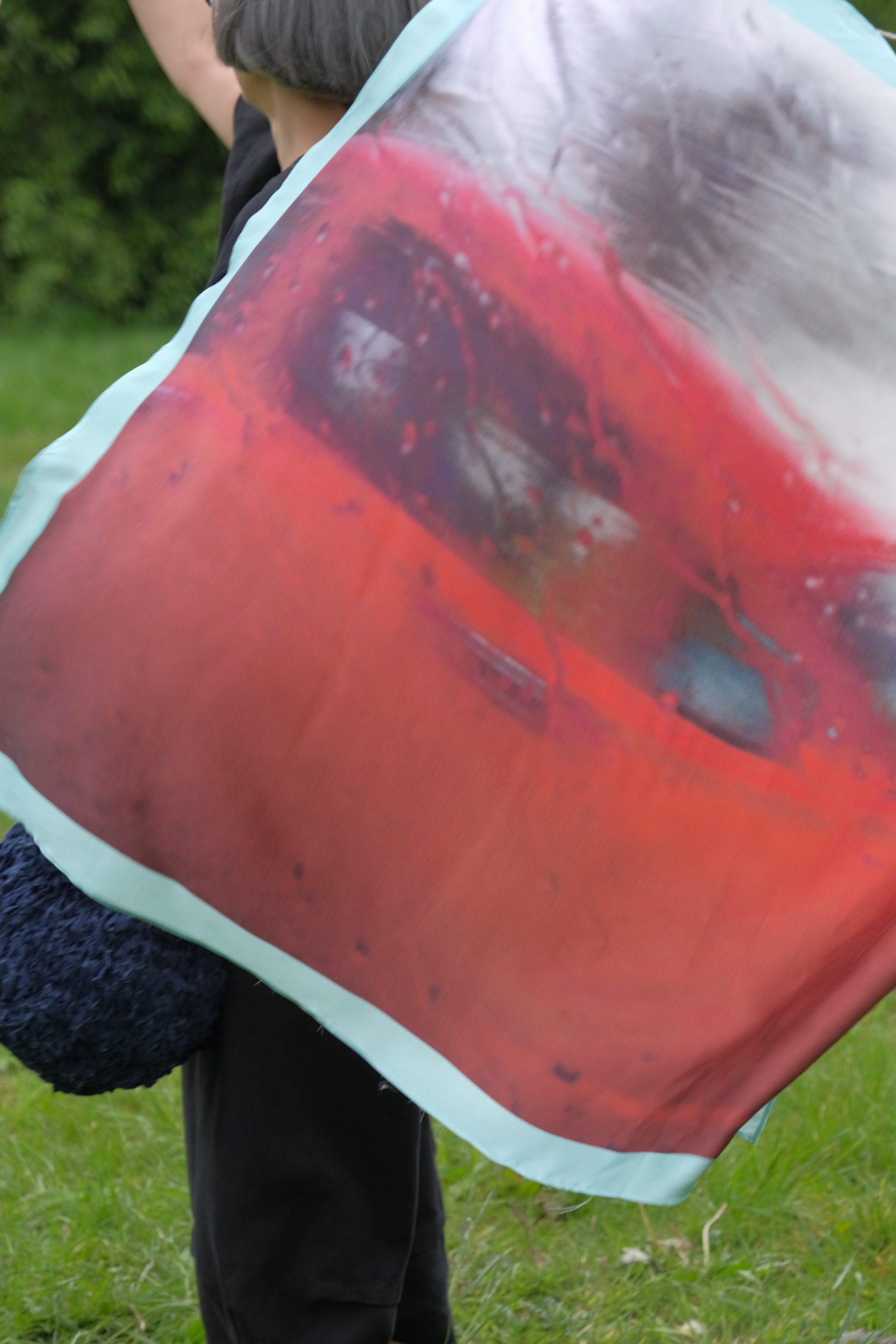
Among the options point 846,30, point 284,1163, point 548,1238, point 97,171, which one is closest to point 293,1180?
point 284,1163

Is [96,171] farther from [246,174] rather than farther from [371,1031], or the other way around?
[371,1031]

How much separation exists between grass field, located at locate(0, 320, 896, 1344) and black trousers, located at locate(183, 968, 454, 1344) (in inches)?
24.0

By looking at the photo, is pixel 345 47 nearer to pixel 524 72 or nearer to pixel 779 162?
pixel 524 72

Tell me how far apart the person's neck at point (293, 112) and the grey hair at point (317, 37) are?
0.08 ft

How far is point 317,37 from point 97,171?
371 inches

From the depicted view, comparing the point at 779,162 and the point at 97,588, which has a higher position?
the point at 779,162

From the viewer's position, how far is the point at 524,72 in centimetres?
137

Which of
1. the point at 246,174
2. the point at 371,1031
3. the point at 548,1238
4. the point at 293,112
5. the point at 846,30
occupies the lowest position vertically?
the point at 548,1238

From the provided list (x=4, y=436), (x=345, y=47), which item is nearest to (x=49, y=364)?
(x=4, y=436)

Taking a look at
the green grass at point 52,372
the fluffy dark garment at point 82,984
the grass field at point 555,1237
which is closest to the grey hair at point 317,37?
the fluffy dark garment at point 82,984

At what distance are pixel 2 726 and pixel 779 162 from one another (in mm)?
862

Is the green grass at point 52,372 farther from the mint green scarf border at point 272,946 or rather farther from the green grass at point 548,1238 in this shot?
the mint green scarf border at point 272,946

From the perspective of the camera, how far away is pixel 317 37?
1.44 m

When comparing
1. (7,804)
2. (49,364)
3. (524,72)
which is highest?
(524,72)
